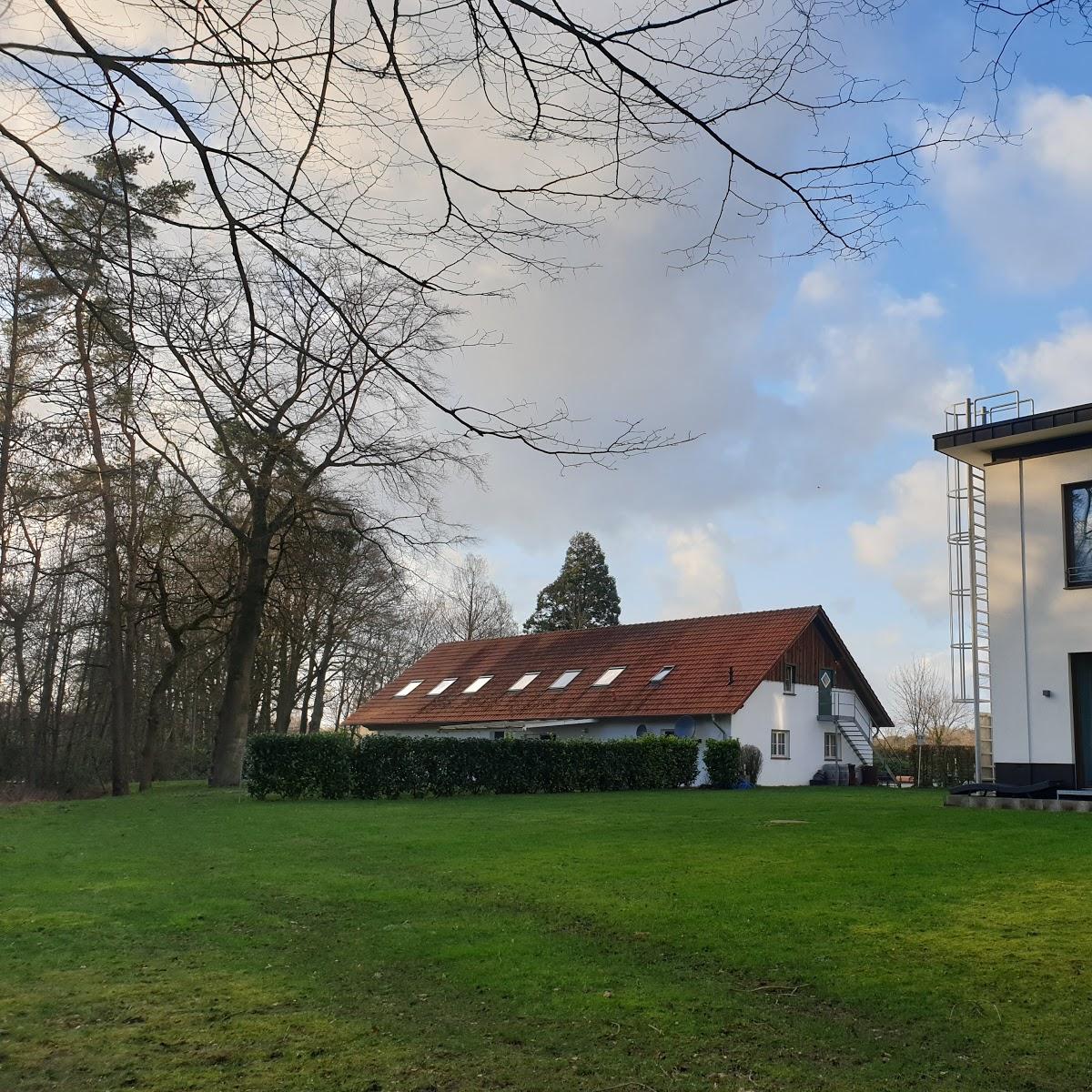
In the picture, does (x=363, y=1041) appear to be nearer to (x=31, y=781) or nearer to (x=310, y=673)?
(x=31, y=781)

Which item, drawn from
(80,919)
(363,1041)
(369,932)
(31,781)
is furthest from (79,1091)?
(31,781)

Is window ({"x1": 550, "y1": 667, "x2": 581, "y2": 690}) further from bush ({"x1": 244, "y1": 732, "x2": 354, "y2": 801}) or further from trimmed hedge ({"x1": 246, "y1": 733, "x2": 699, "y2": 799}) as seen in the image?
bush ({"x1": 244, "y1": 732, "x2": 354, "y2": 801})

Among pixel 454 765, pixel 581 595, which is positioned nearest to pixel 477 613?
pixel 581 595

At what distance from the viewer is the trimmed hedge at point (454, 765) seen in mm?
22875

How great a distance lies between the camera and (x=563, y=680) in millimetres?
36031

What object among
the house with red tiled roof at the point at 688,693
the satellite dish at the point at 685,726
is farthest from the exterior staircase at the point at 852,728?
the satellite dish at the point at 685,726

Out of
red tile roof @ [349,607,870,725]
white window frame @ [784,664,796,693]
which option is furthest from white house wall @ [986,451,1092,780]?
white window frame @ [784,664,796,693]

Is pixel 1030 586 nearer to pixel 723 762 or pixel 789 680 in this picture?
pixel 723 762

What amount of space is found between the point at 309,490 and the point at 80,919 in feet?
57.4

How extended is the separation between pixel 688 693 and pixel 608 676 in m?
3.81

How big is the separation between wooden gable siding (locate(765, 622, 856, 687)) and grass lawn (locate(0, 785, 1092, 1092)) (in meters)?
20.5

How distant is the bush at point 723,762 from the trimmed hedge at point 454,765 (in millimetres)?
438

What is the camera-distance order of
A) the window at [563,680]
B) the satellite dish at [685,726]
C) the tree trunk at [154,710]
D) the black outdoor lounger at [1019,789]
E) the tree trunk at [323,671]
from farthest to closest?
the tree trunk at [323,671] < the window at [563,680] < the satellite dish at [685,726] < the tree trunk at [154,710] < the black outdoor lounger at [1019,789]

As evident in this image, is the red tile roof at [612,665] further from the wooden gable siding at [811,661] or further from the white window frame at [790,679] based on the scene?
the white window frame at [790,679]
